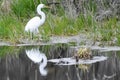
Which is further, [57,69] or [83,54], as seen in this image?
[83,54]

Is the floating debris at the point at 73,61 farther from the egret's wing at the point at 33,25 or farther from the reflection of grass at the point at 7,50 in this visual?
the egret's wing at the point at 33,25

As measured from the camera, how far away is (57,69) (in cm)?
814

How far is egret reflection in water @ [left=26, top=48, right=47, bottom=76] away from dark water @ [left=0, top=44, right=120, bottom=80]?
2.4 inches

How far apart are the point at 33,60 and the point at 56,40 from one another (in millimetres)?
2760

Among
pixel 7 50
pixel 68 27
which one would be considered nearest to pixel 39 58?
pixel 7 50

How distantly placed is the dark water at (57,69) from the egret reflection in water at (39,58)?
0.06 meters

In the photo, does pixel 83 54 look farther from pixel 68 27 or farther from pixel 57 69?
pixel 68 27

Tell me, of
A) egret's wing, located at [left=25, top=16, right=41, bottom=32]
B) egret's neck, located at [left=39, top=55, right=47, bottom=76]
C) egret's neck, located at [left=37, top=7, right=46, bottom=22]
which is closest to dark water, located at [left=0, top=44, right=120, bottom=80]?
egret's neck, located at [left=39, top=55, right=47, bottom=76]

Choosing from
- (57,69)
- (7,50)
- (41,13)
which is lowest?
(57,69)

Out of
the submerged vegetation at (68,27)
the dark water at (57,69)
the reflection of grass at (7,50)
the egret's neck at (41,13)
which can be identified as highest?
the egret's neck at (41,13)

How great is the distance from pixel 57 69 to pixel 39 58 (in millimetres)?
1456

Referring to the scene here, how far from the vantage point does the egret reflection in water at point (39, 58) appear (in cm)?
823

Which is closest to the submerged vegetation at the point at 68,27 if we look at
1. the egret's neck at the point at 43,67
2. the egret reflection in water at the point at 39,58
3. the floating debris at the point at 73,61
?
the egret reflection in water at the point at 39,58

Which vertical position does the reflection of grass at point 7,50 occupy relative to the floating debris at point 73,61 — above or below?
above
